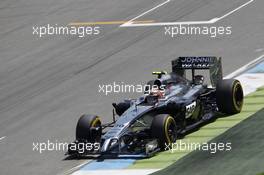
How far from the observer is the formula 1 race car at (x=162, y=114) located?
848 inches

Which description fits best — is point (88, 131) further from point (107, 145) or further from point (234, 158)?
point (234, 158)

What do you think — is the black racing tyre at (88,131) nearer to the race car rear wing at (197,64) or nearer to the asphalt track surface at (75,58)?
the asphalt track surface at (75,58)

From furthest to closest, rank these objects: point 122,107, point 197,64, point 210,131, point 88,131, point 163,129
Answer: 1. point 197,64
2. point 122,107
3. point 210,131
4. point 88,131
5. point 163,129

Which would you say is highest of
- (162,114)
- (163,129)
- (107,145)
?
(162,114)

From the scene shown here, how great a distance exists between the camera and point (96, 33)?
34.9m

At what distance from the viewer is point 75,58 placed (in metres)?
32.6

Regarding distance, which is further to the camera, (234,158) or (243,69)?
(243,69)

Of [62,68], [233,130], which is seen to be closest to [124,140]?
[233,130]

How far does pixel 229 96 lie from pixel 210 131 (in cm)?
99

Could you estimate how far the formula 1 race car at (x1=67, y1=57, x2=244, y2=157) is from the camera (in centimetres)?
2153

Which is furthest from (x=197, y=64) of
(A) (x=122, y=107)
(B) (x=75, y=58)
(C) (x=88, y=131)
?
(B) (x=75, y=58)

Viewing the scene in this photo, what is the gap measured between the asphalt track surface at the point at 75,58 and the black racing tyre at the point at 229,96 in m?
3.67

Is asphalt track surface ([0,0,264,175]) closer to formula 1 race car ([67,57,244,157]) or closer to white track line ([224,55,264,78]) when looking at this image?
white track line ([224,55,264,78])

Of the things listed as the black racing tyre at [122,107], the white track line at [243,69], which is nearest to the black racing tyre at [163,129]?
the black racing tyre at [122,107]
